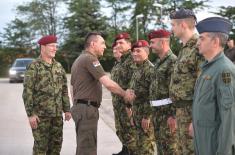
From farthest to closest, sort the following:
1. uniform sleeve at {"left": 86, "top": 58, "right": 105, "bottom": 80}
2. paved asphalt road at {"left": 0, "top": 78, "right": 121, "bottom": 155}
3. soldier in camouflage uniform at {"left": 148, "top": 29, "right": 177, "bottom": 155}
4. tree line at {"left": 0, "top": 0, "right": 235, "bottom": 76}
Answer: tree line at {"left": 0, "top": 0, "right": 235, "bottom": 76} → paved asphalt road at {"left": 0, "top": 78, "right": 121, "bottom": 155} → uniform sleeve at {"left": 86, "top": 58, "right": 105, "bottom": 80} → soldier in camouflage uniform at {"left": 148, "top": 29, "right": 177, "bottom": 155}

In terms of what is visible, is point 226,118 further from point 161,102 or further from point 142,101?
point 142,101

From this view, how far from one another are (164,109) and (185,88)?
0.93 meters

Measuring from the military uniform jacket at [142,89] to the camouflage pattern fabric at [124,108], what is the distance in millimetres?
789

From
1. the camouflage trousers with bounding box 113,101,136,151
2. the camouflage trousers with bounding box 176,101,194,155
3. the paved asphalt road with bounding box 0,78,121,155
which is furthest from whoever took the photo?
the paved asphalt road with bounding box 0,78,121,155

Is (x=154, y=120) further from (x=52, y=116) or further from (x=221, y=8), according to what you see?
(x=221, y=8)

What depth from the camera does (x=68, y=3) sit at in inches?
2537

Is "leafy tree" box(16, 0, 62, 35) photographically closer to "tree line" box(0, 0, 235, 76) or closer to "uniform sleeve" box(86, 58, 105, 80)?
"tree line" box(0, 0, 235, 76)

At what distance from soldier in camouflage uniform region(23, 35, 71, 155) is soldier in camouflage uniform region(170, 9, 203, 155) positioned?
2119mm

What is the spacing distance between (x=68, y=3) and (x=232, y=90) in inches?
2438

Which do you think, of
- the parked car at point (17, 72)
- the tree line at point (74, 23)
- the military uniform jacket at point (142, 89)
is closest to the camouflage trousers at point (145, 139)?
the military uniform jacket at point (142, 89)

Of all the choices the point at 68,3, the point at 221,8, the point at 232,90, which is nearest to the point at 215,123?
the point at 232,90

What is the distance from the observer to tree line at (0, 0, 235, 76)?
54781 mm

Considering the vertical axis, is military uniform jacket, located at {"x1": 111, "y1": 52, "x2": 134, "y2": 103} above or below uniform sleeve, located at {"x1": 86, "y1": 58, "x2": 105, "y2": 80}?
below

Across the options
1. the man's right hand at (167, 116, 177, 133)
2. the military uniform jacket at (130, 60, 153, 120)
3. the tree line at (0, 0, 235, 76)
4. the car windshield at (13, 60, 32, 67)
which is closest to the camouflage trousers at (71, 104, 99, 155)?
the military uniform jacket at (130, 60, 153, 120)
